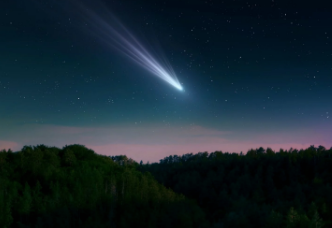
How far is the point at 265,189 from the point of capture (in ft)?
543

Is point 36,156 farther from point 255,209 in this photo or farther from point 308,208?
point 308,208

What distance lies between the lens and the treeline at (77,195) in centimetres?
8356

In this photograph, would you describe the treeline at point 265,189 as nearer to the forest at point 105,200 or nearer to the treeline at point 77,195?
the forest at point 105,200

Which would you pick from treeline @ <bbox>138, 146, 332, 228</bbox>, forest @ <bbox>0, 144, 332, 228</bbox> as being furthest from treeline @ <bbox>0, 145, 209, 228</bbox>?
treeline @ <bbox>138, 146, 332, 228</bbox>

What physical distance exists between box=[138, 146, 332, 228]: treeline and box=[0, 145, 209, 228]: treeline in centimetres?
1925

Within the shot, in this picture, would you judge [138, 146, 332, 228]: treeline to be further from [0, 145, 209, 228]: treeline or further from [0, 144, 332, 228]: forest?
[0, 145, 209, 228]: treeline

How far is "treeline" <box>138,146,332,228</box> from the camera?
113312 mm

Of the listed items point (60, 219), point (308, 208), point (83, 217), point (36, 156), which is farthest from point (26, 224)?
point (308, 208)

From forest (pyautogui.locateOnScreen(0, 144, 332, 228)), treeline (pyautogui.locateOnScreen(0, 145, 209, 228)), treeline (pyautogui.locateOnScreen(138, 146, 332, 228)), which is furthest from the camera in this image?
treeline (pyautogui.locateOnScreen(138, 146, 332, 228))

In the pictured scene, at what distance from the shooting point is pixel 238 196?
154125mm

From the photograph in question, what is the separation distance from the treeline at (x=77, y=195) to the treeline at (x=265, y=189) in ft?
63.1

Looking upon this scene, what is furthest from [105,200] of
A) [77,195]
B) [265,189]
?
[265,189]

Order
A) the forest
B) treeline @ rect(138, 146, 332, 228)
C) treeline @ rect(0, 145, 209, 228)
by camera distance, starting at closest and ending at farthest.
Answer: treeline @ rect(0, 145, 209, 228), the forest, treeline @ rect(138, 146, 332, 228)

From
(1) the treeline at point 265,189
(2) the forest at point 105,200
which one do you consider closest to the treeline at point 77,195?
(2) the forest at point 105,200
